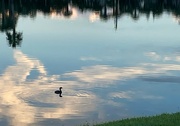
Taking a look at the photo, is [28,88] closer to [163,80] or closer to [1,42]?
[163,80]

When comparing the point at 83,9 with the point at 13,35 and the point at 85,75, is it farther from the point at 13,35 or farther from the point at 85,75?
the point at 85,75

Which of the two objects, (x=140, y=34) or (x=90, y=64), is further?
(x=140, y=34)

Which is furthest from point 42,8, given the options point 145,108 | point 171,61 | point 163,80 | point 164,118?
point 164,118

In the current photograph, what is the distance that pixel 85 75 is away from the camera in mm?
36781

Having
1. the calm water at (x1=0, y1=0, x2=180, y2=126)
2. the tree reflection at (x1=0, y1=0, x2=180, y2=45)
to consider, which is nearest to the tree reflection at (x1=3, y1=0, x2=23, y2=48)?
the tree reflection at (x1=0, y1=0, x2=180, y2=45)

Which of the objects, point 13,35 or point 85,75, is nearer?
point 85,75

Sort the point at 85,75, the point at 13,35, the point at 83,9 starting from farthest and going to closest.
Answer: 1. the point at 83,9
2. the point at 13,35
3. the point at 85,75

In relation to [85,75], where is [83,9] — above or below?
below

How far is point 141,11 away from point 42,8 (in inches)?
790

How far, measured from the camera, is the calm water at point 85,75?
87.0 feet

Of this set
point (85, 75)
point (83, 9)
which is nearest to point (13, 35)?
point (85, 75)

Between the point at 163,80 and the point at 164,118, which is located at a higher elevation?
the point at 164,118

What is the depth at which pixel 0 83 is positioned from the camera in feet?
110

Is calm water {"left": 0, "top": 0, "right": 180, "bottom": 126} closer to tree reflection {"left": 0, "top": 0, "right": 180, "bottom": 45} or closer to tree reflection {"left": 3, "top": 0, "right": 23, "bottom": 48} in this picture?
tree reflection {"left": 3, "top": 0, "right": 23, "bottom": 48}
